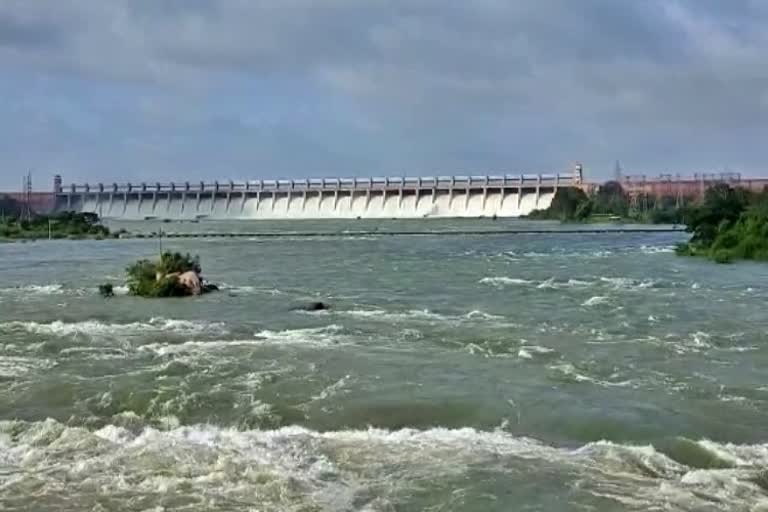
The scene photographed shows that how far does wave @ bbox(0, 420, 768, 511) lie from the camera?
26.2 ft

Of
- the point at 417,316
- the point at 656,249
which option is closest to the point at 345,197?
the point at 656,249

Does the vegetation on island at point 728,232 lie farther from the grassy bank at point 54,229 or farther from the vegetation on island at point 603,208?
the vegetation on island at point 603,208

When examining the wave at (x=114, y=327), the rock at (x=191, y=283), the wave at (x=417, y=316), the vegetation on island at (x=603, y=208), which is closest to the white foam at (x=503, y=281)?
the wave at (x=417, y=316)

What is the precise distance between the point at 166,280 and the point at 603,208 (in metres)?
83.9

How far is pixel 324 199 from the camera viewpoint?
115875mm

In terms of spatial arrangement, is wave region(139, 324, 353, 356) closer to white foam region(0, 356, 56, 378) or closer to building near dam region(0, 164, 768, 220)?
white foam region(0, 356, 56, 378)

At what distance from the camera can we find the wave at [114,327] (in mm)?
17500

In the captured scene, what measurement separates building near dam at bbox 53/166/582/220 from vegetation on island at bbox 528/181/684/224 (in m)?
4.95

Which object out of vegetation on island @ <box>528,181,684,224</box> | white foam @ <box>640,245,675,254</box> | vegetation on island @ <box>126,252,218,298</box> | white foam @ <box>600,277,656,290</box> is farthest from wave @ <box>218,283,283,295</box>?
vegetation on island @ <box>528,181,684,224</box>

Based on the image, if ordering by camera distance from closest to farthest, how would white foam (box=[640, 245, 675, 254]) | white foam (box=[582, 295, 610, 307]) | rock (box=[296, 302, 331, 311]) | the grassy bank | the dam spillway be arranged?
rock (box=[296, 302, 331, 311]), white foam (box=[582, 295, 610, 307]), white foam (box=[640, 245, 675, 254]), the grassy bank, the dam spillway

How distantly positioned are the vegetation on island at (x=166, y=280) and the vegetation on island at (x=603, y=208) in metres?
71.1

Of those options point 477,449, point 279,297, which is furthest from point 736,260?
point 477,449

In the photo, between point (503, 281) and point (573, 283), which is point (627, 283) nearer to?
point (573, 283)

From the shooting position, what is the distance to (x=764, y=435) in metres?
9.98
